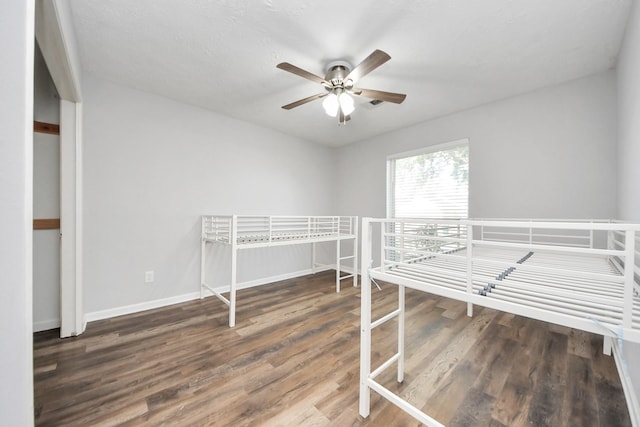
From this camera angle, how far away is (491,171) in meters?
2.71

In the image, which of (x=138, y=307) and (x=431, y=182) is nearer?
(x=138, y=307)

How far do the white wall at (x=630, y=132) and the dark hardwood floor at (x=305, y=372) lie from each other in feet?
1.33

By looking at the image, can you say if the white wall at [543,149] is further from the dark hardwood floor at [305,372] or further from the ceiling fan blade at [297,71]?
the ceiling fan blade at [297,71]

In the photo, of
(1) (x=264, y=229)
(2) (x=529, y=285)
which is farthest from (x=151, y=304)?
(2) (x=529, y=285)

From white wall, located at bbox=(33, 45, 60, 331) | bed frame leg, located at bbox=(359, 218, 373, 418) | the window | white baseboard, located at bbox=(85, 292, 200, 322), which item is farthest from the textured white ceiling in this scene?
white baseboard, located at bbox=(85, 292, 200, 322)

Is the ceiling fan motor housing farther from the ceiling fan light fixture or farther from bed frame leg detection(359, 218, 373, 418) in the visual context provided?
bed frame leg detection(359, 218, 373, 418)

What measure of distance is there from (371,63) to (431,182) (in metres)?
2.13

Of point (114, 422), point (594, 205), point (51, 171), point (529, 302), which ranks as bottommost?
point (114, 422)

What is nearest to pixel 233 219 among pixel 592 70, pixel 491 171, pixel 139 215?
pixel 139 215

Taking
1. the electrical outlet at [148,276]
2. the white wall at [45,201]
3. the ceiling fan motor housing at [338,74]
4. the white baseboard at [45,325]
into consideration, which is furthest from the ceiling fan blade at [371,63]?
the white baseboard at [45,325]

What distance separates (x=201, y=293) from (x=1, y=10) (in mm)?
2752

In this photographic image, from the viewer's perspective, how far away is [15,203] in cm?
56

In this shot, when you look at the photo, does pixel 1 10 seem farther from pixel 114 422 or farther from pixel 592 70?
pixel 592 70

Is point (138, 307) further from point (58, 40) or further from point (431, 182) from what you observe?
point (431, 182)
